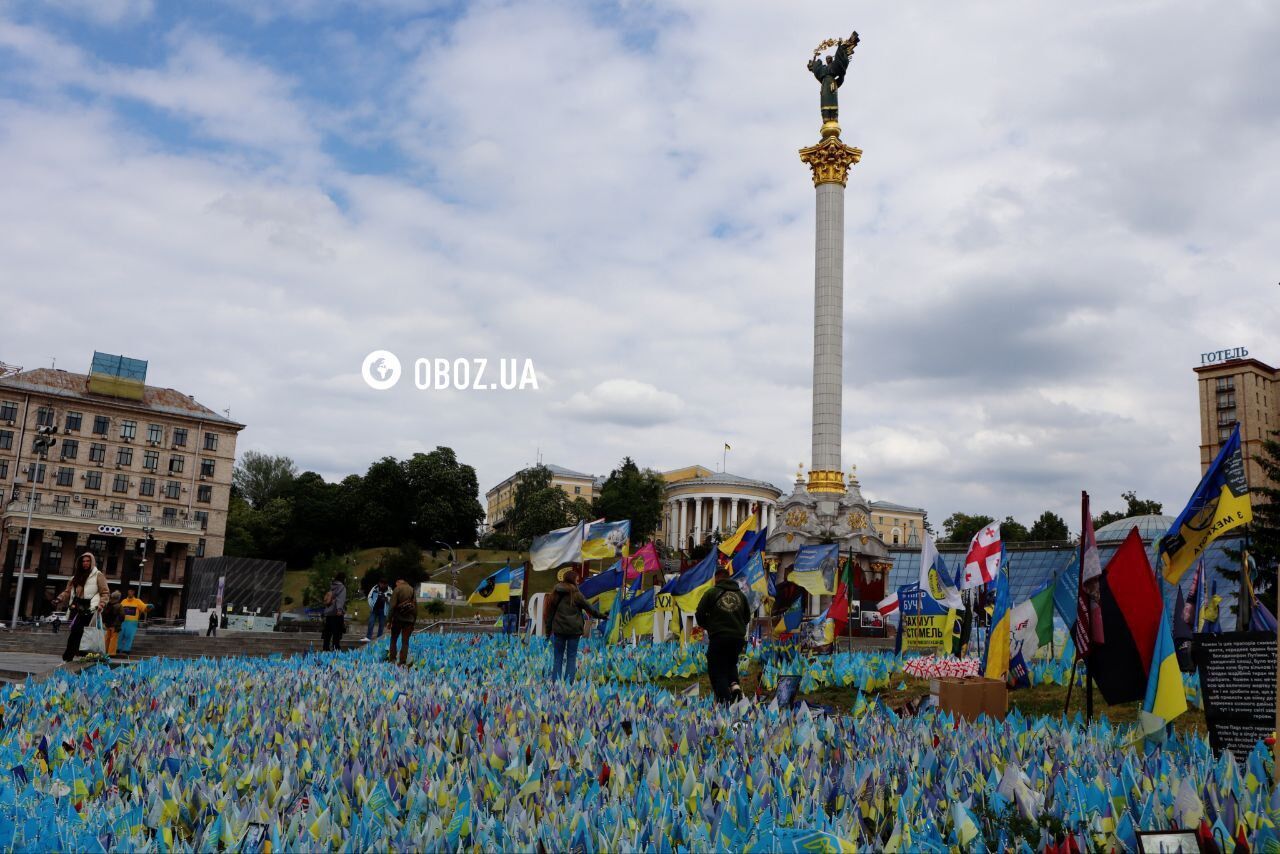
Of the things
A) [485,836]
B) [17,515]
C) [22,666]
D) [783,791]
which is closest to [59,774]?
[485,836]

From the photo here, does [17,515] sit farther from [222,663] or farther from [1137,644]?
[1137,644]

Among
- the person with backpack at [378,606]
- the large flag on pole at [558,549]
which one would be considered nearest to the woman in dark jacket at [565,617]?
the large flag on pole at [558,549]

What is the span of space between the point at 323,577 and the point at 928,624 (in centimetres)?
5990

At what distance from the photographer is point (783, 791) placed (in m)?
4.82

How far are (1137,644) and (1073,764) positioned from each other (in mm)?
2360

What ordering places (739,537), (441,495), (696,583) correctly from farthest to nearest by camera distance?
1. (441,495)
2. (739,537)
3. (696,583)

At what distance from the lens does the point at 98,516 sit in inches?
2746

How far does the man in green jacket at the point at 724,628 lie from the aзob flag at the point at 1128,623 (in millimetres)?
4694

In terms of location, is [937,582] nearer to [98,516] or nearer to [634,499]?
[98,516]

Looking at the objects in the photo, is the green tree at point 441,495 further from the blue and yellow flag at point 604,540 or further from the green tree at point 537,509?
the blue and yellow flag at point 604,540

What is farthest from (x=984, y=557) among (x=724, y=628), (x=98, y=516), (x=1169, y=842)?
(x=98, y=516)

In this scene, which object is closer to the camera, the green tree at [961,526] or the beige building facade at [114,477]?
the beige building facade at [114,477]

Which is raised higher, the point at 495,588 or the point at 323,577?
the point at 323,577

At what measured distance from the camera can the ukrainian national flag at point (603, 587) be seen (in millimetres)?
19750
